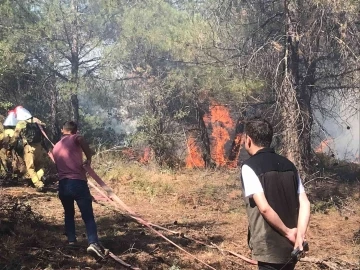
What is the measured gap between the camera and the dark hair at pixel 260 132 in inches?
115

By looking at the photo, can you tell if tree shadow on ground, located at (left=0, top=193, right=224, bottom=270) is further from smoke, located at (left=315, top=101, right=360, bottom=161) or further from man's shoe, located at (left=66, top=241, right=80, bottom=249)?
smoke, located at (left=315, top=101, right=360, bottom=161)

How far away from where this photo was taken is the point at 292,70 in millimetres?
10523

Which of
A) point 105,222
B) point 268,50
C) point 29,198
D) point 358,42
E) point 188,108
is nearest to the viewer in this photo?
point 105,222

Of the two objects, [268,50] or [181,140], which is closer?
[268,50]

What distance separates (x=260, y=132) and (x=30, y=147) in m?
7.03

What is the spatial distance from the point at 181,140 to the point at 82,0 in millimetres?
9557

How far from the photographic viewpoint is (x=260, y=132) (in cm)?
291

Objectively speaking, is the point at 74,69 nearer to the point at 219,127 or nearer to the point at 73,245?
the point at 219,127

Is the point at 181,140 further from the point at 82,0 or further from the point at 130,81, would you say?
the point at 82,0

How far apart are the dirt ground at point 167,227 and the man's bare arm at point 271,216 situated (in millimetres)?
2711

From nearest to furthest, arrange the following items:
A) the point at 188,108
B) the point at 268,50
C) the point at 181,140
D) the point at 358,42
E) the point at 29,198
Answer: the point at 29,198 → the point at 358,42 → the point at 268,50 → the point at 181,140 → the point at 188,108

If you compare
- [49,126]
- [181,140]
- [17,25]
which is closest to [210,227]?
[181,140]

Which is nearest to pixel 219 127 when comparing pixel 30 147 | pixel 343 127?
pixel 343 127

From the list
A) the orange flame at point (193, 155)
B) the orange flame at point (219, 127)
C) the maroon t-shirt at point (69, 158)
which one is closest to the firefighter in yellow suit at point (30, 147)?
the maroon t-shirt at point (69, 158)
